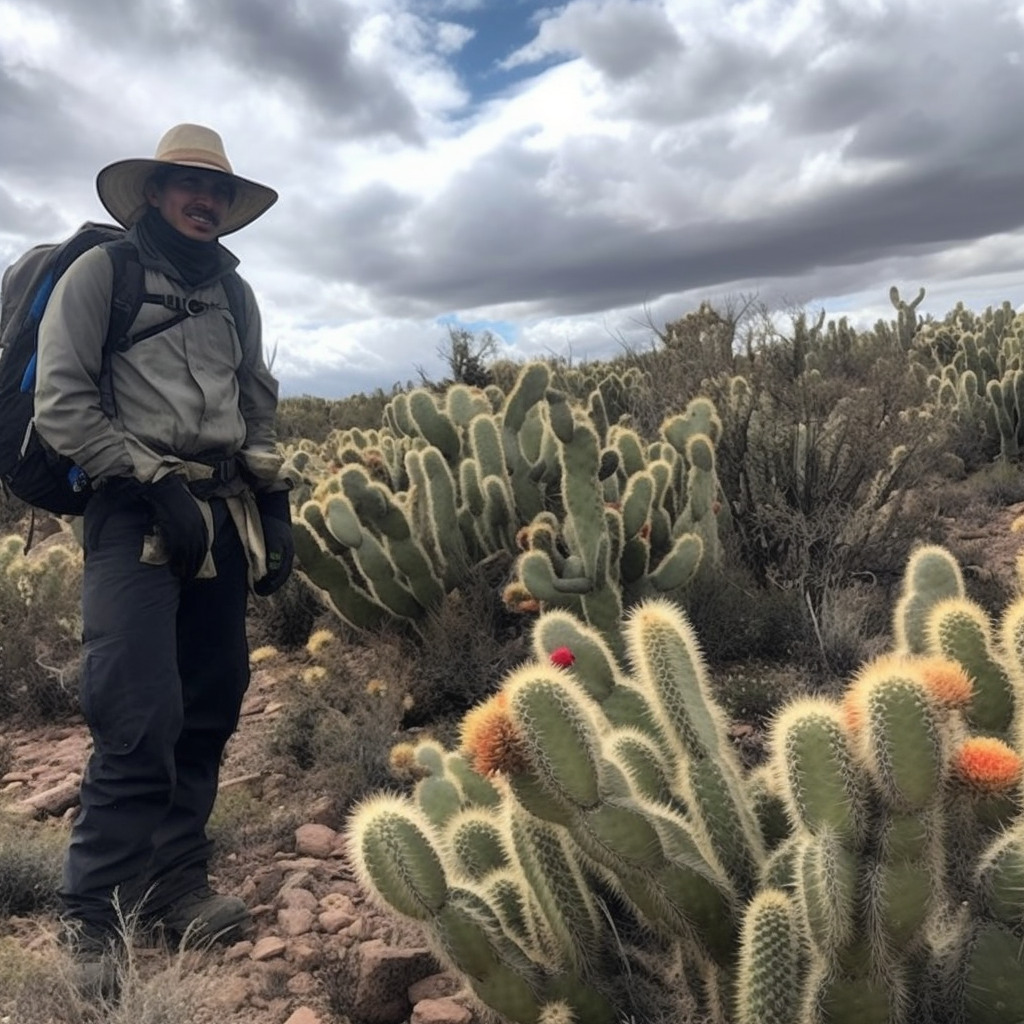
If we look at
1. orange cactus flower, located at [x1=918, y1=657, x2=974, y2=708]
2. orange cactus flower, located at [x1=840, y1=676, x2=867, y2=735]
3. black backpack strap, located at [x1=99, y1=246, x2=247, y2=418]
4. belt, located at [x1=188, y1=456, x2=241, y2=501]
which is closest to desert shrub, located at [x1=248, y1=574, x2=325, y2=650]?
belt, located at [x1=188, y1=456, x2=241, y2=501]

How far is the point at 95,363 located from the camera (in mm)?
3568

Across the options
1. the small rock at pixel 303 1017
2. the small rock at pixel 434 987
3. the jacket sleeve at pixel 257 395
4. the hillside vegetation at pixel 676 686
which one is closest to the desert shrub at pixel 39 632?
the hillside vegetation at pixel 676 686

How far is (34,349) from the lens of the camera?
12.2ft

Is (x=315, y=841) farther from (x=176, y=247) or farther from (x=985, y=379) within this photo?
(x=985, y=379)

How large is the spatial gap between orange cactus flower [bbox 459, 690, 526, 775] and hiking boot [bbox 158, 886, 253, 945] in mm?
1808

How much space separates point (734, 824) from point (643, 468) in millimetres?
4783

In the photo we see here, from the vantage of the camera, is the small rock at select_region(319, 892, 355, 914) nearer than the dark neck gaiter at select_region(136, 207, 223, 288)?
Yes

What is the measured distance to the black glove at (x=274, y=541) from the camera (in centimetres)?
422

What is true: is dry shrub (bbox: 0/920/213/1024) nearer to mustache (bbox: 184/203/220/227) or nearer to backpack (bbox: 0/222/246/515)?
backpack (bbox: 0/222/246/515)

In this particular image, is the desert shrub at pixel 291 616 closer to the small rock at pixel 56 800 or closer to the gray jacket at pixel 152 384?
the small rock at pixel 56 800

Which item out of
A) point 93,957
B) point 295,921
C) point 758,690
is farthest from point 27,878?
point 758,690

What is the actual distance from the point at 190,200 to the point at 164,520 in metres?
1.36

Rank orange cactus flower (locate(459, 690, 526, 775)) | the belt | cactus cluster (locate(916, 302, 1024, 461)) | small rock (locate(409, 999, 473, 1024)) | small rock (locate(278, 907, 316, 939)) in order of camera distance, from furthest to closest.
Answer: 1. cactus cluster (locate(916, 302, 1024, 461))
2. the belt
3. small rock (locate(278, 907, 316, 939))
4. small rock (locate(409, 999, 473, 1024))
5. orange cactus flower (locate(459, 690, 526, 775))

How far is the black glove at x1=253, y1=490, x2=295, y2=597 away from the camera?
422cm
